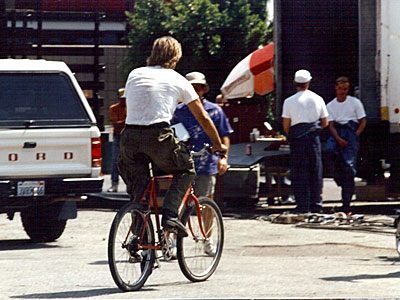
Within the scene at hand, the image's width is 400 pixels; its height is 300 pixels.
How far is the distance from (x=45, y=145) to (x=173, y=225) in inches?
139

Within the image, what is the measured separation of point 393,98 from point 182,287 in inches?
282

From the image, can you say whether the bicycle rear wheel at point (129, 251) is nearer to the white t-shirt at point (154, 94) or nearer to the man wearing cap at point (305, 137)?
the white t-shirt at point (154, 94)

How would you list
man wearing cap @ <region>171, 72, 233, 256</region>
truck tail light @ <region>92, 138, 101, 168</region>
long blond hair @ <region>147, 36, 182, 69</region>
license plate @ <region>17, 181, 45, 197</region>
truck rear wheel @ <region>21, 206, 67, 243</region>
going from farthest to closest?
truck rear wheel @ <region>21, 206, 67, 243</region>
truck tail light @ <region>92, 138, 101, 168</region>
license plate @ <region>17, 181, 45, 197</region>
man wearing cap @ <region>171, 72, 233, 256</region>
long blond hair @ <region>147, 36, 182, 69</region>

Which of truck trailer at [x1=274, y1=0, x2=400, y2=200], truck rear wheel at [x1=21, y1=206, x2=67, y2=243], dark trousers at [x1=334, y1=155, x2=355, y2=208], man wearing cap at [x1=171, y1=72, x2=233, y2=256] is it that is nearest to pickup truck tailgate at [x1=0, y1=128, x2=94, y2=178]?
truck rear wheel at [x1=21, y1=206, x2=67, y2=243]

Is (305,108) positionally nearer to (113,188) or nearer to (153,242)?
(153,242)

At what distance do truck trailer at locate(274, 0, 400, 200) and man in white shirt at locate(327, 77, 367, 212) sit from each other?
71 cm

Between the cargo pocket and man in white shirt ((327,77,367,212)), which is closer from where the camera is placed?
the cargo pocket

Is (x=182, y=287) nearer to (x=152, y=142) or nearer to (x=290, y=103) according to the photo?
(x=152, y=142)

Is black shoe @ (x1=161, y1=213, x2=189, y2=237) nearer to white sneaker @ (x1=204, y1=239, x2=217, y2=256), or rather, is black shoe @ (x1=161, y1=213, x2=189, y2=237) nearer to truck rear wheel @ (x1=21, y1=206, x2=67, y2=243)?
white sneaker @ (x1=204, y1=239, x2=217, y2=256)

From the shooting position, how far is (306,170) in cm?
1351

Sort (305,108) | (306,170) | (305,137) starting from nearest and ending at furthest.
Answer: (305,108)
(305,137)
(306,170)

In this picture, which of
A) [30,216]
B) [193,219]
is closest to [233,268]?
[193,219]

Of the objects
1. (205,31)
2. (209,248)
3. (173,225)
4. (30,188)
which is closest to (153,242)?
(173,225)

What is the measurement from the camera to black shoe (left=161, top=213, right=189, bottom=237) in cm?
802
